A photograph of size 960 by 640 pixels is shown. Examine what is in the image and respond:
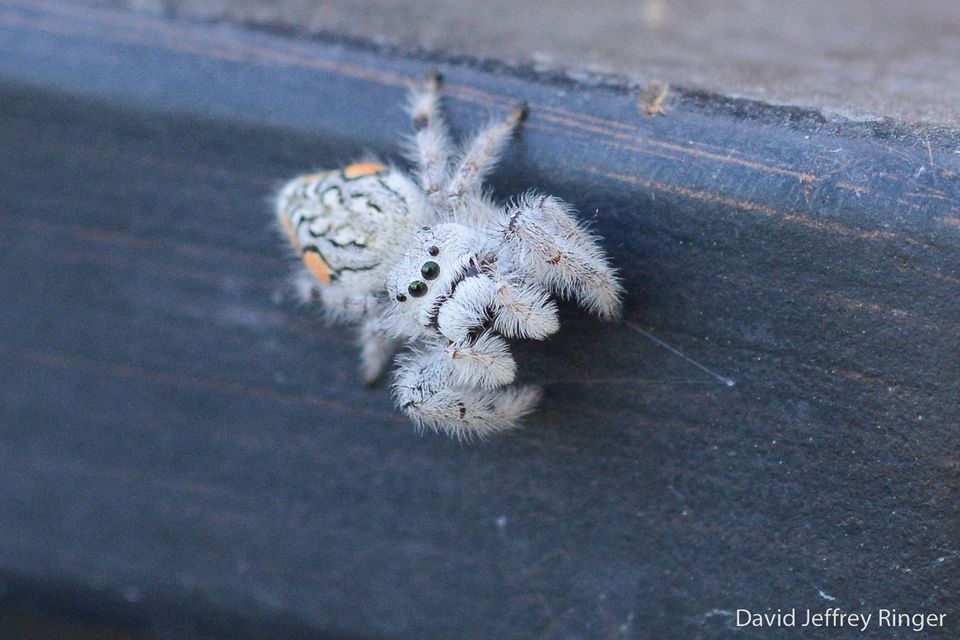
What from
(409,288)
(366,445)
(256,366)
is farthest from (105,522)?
(409,288)

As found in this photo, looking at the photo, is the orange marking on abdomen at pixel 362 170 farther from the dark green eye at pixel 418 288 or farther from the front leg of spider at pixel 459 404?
the front leg of spider at pixel 459 404

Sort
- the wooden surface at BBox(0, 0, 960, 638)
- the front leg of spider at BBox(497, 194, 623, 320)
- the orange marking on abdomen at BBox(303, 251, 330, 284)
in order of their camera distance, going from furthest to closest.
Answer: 1. the orange marking on abdomen at BBox(303, 251, 330, 284)
2. the front leg of spider at BBox(497, 194, 623, 320)
3. the wooden surface at BBox(0, 0, 960, 638)

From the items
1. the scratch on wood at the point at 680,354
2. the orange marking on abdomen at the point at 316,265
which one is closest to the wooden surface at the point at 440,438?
the scratch on wood at the point at 680,354

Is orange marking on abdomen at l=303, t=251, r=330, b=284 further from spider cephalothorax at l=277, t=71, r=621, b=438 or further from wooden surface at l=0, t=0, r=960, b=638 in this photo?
wooden surface at l=0, t=0, r=960, b=638

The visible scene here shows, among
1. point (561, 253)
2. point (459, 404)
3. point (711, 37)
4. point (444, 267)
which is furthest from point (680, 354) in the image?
point (711, 37)

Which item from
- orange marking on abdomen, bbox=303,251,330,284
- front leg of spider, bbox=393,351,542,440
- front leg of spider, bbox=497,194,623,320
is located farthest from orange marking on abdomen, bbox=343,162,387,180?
front leg of spider, bbox=393,351,542,440

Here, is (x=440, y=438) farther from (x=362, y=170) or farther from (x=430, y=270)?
(x=362, y=170)
